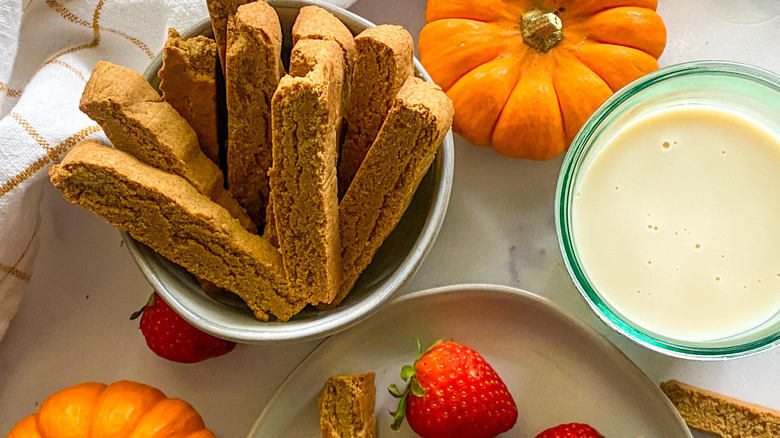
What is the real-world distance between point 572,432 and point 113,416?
550 mm

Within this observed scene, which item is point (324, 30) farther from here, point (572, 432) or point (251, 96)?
point (572, 432)

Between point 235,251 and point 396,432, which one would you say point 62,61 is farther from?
point 396,432

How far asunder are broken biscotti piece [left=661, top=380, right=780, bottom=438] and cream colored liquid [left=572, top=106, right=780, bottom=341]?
126mm

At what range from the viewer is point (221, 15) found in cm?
68

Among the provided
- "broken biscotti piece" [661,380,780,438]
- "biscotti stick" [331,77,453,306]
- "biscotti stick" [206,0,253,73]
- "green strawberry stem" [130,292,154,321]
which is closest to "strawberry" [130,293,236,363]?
"green strawberry stem" [130,292,154,321]

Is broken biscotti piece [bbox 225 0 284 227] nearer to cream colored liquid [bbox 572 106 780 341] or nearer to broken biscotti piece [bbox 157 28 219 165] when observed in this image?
broken biscotti piece [bbox 157 28 219 165]

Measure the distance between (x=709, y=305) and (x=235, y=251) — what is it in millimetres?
512

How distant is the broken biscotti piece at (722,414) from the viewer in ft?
2.75

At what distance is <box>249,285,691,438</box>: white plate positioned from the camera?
2.79 feet

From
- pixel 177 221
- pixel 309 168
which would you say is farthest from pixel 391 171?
pixel 177 221

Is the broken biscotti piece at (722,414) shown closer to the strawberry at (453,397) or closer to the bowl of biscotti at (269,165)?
the strawberry at (453,397)

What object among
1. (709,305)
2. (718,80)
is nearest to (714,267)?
(709,305)

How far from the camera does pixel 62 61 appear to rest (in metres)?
0.82

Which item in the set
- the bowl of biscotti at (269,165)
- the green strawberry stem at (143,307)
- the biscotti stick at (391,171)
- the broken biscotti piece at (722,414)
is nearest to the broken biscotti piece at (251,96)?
the bowl of biscotti at (269,165)
